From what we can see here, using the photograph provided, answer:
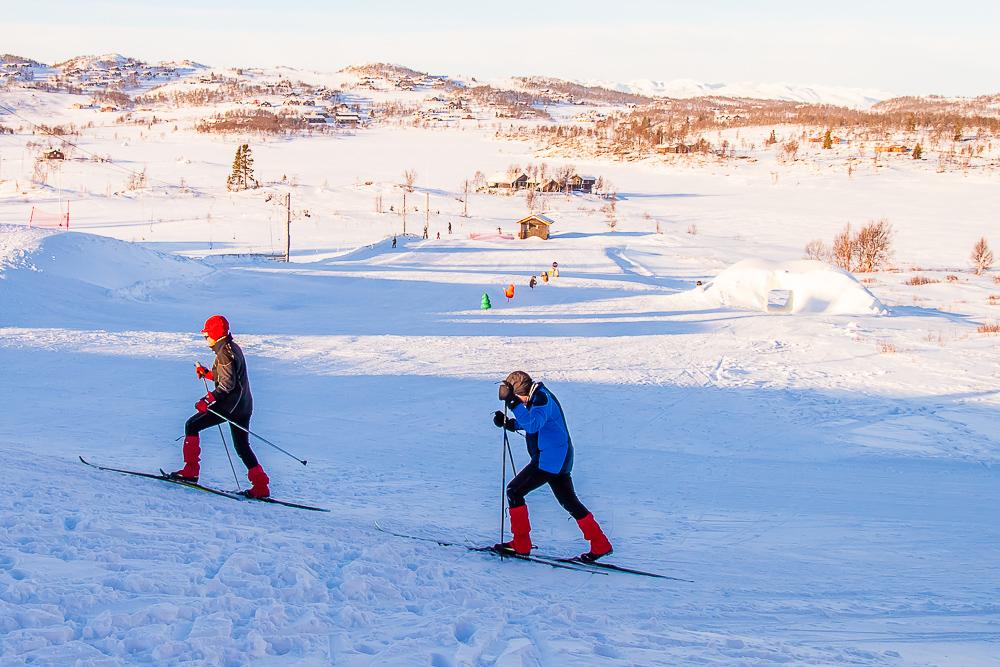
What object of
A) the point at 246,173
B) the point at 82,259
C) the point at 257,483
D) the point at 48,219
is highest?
the point at 246,173

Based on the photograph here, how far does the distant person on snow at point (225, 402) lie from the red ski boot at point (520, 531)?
2637mm

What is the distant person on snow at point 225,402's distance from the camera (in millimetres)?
7164

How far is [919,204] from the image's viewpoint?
75812 millimetres

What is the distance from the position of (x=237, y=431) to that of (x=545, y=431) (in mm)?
3200

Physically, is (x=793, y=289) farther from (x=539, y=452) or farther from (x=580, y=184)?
(x=580, y=184)

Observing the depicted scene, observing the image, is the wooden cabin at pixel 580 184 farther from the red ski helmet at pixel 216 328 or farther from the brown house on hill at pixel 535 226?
the red ski helmet at pixel 216 328

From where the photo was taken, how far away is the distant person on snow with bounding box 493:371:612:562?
5.77m

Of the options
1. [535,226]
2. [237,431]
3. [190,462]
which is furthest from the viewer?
[535,226]

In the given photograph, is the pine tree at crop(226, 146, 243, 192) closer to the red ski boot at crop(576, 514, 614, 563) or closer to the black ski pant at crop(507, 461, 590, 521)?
the black ski pant at crop(507, 461, 590, 521)

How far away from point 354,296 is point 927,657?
23.8m

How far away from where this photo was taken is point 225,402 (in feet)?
23.9

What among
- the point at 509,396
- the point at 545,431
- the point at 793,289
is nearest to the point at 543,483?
the point at 545,431

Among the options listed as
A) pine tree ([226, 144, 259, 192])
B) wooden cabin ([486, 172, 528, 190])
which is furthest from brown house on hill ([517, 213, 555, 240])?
wooden cabin ([486, 172, 528, 190])

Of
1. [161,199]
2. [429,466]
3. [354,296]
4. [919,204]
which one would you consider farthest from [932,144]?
[429,466]
